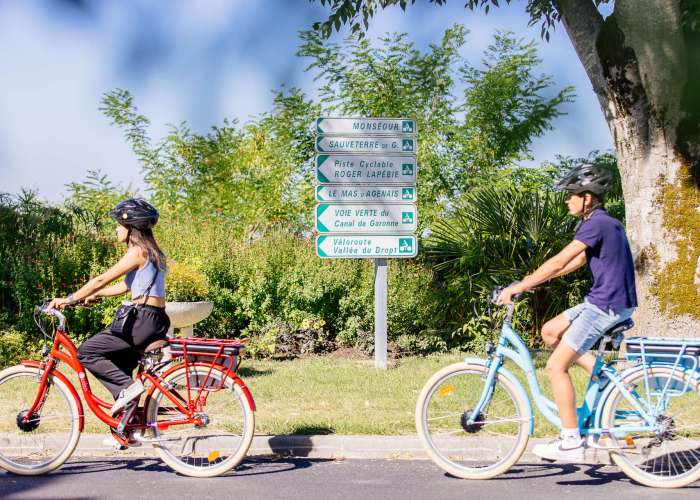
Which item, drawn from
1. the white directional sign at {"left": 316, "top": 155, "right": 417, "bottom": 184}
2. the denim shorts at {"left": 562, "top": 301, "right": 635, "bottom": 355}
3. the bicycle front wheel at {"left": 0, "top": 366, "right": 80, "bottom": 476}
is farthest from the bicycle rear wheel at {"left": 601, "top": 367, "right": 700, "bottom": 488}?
the white directional sign at {"left": 316, "top": 155, "right": 417, "bottom": 184}

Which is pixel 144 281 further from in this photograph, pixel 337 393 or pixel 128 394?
pixel 337 393

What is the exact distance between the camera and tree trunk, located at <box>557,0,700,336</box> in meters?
9.12

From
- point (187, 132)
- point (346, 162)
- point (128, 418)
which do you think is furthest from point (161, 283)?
point (187, 132)

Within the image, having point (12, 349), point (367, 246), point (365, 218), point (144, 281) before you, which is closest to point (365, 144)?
point (365, 218)

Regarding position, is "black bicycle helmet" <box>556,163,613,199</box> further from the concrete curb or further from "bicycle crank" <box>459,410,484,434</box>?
the concrete curb

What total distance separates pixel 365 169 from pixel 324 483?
19.0 ft

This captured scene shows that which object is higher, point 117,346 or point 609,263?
point 609,263

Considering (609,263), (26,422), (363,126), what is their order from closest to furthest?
(609,263) < (26,422) < (363,126)

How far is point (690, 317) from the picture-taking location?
914 centimetres

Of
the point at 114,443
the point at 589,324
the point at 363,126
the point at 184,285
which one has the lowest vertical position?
the point at 114,443

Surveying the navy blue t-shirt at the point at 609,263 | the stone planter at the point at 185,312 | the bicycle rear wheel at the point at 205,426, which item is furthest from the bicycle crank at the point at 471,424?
the stone planter at the point at 185,312

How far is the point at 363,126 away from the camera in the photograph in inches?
433

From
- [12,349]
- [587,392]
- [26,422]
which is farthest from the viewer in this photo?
[12,349]

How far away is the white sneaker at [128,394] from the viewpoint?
5.90 meters
